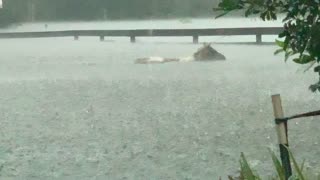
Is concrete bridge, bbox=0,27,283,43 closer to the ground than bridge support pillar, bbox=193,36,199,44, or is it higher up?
higher up

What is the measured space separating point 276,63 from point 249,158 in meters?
3.58

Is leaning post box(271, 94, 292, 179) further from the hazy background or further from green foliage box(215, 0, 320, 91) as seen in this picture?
the hazy background

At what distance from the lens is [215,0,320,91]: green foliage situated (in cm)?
183

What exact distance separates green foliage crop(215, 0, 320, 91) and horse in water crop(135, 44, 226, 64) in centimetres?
595

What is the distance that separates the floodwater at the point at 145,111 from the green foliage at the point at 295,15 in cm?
152

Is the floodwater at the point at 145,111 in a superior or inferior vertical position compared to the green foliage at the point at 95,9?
inferior

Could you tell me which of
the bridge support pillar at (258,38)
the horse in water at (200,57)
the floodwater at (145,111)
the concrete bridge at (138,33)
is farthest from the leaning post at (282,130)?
the horse in water at (200,57)

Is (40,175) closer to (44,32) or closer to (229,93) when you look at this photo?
(229,93)

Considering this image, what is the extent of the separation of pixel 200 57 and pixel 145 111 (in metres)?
3.16

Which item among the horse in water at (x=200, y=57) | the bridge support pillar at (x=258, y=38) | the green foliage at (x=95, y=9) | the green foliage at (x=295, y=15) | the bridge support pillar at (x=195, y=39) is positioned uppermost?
the green foliage at (x=295, y=15)

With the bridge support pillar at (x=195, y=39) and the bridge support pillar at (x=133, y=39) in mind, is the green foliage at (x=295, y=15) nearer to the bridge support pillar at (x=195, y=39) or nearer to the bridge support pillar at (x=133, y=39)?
the bridge support pillar at (x=195, y=39)

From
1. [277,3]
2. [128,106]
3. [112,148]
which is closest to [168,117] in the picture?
[128,106]

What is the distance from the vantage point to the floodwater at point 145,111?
3604 millimetres

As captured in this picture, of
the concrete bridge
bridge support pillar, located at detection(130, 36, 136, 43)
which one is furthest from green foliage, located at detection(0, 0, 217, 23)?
bridge support pillar, located at detection(130, 36, 136, 43)
